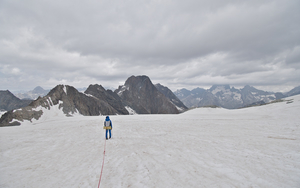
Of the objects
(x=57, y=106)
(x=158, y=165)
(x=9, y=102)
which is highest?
(x=9, y=102)

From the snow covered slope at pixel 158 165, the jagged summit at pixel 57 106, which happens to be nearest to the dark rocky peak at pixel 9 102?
the jagged summit at pixel 57 106

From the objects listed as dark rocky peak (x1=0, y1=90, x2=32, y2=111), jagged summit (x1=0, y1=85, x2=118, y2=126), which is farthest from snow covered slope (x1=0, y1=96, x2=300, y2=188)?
dark rocky peak (x1=0, y1=90, x2=32, y2=111)

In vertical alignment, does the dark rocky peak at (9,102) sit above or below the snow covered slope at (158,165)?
above

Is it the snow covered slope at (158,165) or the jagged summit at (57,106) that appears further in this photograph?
the jagged summit at (57,106)

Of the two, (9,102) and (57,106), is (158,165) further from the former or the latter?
(9,102)

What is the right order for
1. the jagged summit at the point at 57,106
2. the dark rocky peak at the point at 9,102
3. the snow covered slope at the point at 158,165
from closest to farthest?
the snow covered slope at the point at 158,165 → the jagged summit at the point at 57,106 → the dark rocky peak at the point at 9,102

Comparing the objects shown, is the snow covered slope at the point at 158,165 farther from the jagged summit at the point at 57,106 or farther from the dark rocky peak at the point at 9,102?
the dark rocky peak at the point at 9,102

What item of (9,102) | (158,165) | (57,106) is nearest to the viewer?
(158,165)

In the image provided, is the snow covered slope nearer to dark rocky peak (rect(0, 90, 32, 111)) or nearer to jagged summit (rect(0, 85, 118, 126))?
jagged summit (rect(0, 85, 118, 126))

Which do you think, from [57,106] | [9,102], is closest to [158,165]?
[57,106]

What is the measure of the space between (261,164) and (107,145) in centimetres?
990

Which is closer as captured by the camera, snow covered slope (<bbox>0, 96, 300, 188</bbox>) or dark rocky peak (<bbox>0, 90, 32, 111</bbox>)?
snow covered slope (<bbox>0, 96, 300, 188</bbox>)

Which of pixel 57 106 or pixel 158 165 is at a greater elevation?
pixel 57 106

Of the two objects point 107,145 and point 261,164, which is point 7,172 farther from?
point 261,164
